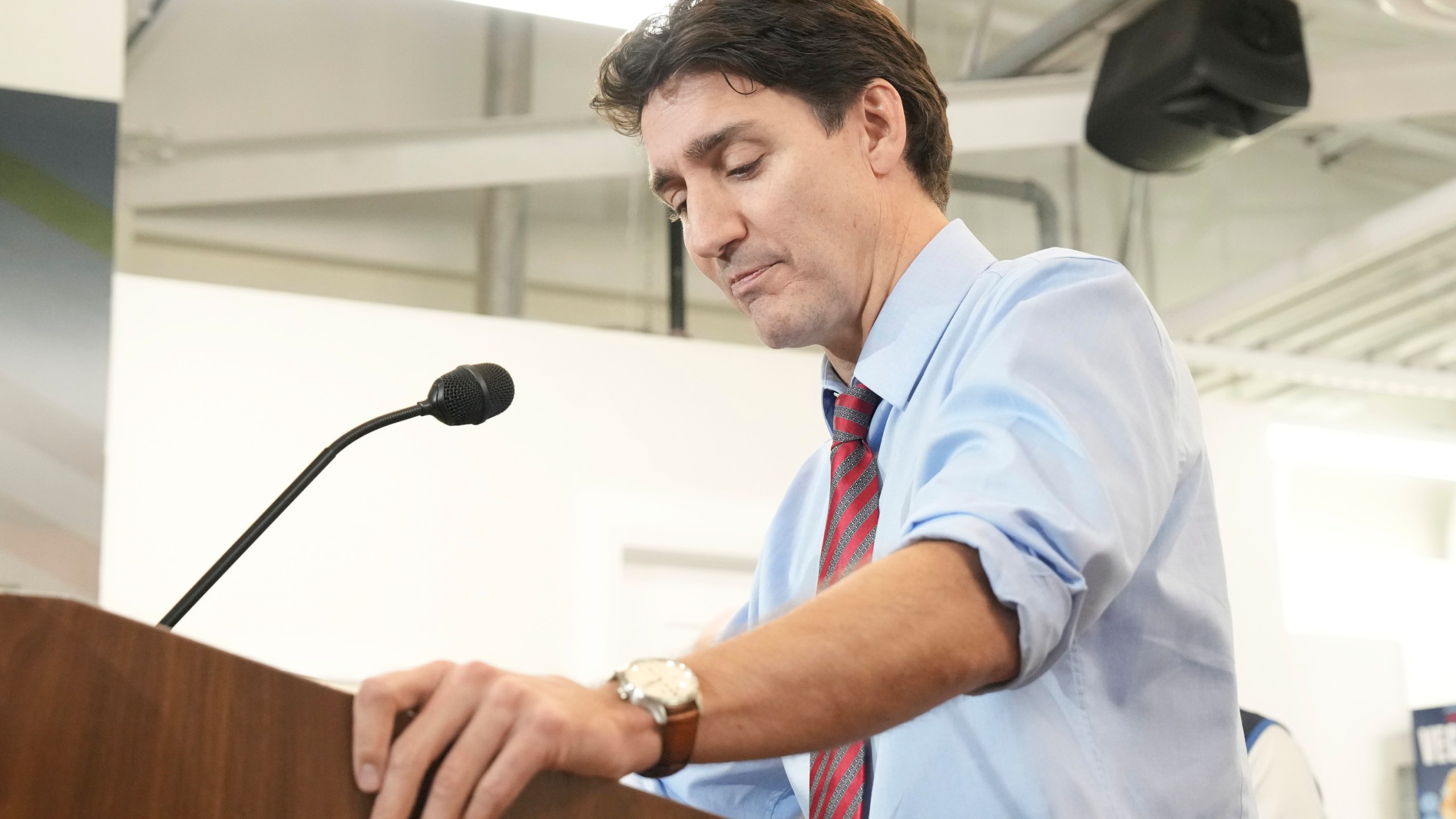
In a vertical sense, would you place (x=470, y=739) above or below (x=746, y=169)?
below

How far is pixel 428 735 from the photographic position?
1.89 ft

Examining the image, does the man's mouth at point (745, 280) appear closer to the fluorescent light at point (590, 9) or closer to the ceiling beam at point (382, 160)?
the fluorescent light at point (590, 9)

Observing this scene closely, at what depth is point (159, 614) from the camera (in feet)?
11.3

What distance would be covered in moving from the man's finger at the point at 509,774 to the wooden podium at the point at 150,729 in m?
0.04

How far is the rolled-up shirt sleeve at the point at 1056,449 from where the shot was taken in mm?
767

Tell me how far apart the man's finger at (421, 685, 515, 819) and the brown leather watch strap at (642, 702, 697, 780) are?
0.28 feet

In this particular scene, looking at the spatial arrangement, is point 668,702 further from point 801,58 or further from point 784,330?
point 801,58

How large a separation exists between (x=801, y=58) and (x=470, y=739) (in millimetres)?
898

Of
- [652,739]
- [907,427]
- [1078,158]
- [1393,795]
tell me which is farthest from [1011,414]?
[1078,158]

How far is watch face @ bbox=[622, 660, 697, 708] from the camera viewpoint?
2.14ft

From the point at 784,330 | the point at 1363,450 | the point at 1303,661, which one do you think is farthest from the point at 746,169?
→ the point at 1363,450

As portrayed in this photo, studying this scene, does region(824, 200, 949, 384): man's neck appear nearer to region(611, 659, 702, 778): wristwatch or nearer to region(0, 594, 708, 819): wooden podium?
region(611, 659, 702, 778): wristwatch

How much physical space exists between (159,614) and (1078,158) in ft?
13.7

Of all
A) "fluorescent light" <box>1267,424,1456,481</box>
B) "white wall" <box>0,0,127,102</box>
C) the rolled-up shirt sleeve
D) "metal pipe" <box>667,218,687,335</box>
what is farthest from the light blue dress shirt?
"fluorescent light" <box>1267,424,1456,481</box>
